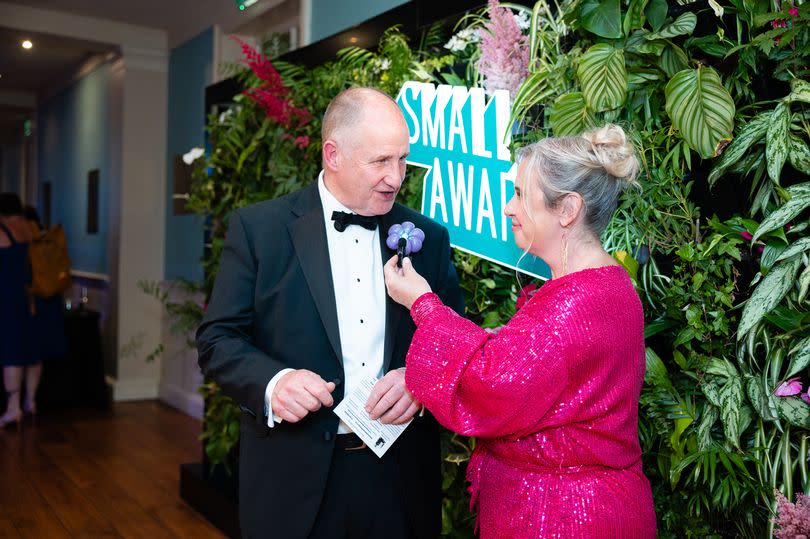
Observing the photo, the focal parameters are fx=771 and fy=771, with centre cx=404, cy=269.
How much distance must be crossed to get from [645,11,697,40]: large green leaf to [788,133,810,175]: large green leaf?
374 mm

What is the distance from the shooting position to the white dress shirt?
195cm

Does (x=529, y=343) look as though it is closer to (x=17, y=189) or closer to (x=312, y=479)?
(x=312, y=479)

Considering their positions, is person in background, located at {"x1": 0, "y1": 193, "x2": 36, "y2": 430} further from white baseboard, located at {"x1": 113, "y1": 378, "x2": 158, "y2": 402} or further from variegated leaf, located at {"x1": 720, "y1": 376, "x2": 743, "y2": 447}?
variegated leaf, located at {"x1": 720, "y1": 376, "x2": 743, "y2": 447}

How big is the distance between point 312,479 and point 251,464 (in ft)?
0.65

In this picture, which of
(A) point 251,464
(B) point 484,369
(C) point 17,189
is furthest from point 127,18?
(C) point 17,189

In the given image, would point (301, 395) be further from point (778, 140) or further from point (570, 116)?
point (778, 140)

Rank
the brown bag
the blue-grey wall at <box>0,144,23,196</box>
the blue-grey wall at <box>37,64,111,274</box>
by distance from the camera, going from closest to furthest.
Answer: the brown bag
the blue-grey wall at <box>37,64,111,274</box>
the blue-grey wall at <box>0,144,23,196</box>

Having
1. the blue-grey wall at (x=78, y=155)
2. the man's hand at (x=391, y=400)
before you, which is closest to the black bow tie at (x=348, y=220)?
the man's hand at (x=391, y=400)

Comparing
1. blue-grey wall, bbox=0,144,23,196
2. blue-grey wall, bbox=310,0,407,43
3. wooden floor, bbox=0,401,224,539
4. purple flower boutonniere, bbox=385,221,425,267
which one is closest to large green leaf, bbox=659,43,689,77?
purple flower boutonniere, bbox=385,221,425,267

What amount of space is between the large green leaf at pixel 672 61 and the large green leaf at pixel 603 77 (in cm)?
10

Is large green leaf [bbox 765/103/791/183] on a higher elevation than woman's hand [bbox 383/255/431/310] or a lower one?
higher

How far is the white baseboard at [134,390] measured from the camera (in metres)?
7.29

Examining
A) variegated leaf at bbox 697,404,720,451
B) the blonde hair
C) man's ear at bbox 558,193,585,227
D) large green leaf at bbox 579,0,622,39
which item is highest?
large green leaf at bbox 579,0,622,39

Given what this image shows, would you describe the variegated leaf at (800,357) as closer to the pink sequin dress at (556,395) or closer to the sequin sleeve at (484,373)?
the pink sequin dress at (556,395)
